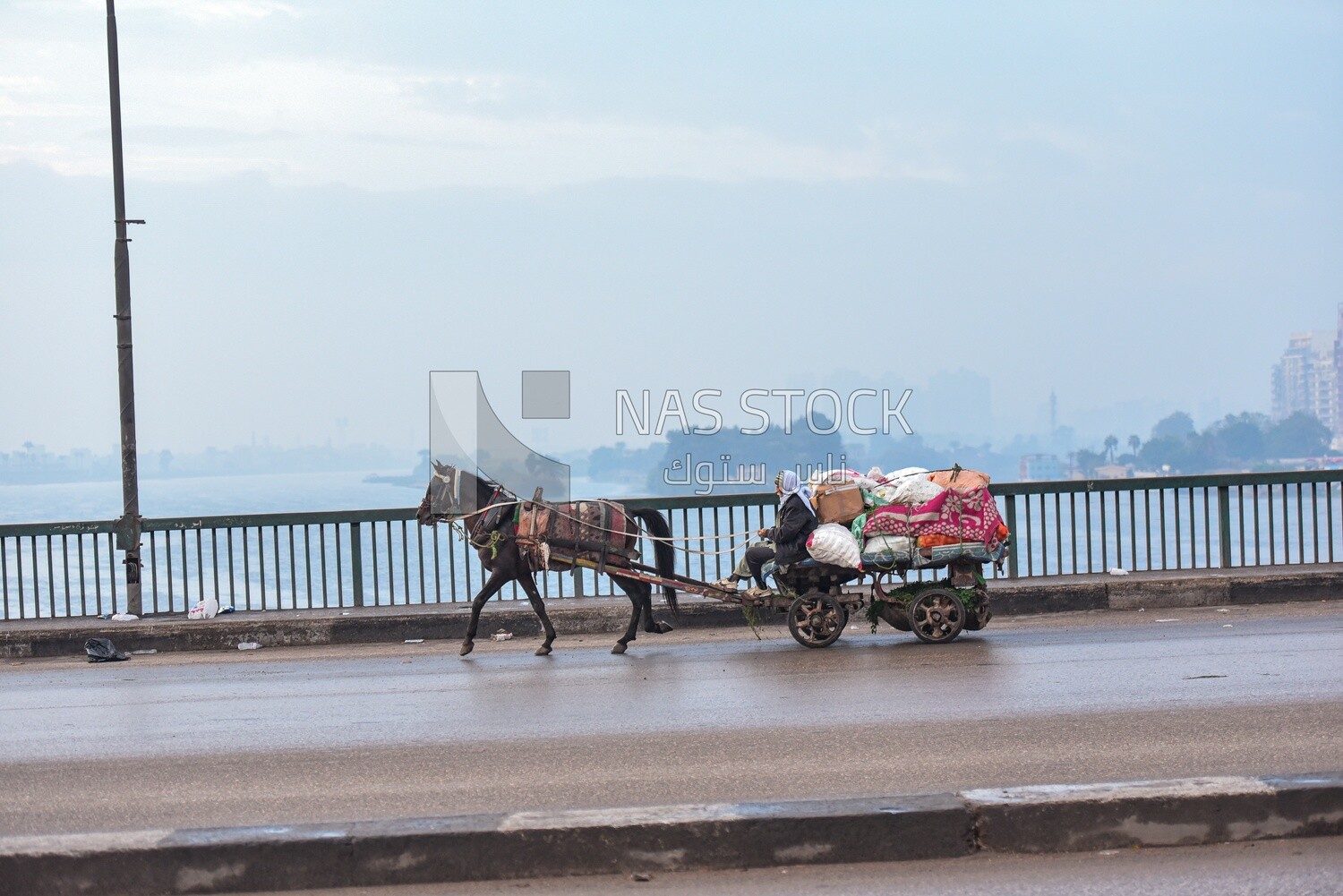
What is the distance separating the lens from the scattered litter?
540 inches

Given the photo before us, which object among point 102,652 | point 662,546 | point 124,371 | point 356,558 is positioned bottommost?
point 102,652

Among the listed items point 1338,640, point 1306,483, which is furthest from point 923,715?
point 1306,483

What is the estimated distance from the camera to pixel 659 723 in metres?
8.09

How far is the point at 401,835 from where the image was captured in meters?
5.48

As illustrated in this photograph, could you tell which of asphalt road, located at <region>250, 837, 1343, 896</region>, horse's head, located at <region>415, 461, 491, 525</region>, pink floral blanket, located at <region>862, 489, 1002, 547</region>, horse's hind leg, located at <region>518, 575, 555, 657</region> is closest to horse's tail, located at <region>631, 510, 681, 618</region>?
horse's hind leg, located at <region>518, 575, 555, 657</region>

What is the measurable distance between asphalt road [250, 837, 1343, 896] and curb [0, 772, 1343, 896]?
0.06 meters

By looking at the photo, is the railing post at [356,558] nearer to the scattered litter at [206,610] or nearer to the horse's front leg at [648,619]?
the scattered litter at [206,610]

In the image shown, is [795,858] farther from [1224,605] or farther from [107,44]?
[107,44]

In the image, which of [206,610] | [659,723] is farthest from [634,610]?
[206,610]

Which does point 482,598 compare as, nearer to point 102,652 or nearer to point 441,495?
point 441,495

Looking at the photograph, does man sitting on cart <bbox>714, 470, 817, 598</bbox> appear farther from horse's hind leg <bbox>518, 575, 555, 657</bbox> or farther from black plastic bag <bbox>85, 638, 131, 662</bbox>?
black plastic bag <bbox>85, 638, 131, 662</bbox>

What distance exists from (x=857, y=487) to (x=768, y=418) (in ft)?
32.4

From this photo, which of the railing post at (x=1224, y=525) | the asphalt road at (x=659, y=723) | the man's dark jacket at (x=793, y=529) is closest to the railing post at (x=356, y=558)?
the asphalt road at (x=659, y=723)

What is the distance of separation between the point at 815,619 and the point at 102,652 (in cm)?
669
